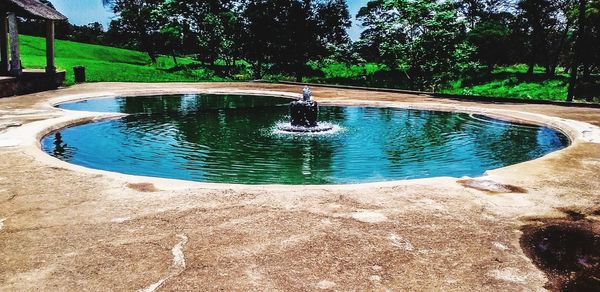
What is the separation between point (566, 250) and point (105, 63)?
140 feet

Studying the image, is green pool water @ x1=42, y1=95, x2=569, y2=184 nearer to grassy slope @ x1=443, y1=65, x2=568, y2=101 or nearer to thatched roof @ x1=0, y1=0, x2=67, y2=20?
thatched roof @ x1=0, y1=0, x2=67, y2=20

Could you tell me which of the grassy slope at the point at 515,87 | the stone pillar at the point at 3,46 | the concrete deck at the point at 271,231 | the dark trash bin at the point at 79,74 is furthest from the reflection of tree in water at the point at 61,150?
the grassy slope at the point at 515,87

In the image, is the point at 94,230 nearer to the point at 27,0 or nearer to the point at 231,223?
the point at 231,223

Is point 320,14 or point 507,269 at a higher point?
point 320,14

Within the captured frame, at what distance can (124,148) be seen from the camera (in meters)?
10.7

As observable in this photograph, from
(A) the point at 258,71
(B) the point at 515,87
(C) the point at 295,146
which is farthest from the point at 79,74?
(B) the point at 515,87

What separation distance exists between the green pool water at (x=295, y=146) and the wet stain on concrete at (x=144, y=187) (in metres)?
1.92

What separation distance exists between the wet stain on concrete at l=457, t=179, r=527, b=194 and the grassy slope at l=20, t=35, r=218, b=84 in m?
26.8

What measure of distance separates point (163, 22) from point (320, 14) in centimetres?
1776

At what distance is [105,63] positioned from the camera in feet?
134

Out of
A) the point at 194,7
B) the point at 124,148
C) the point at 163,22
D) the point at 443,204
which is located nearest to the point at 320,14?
the point at 194,7

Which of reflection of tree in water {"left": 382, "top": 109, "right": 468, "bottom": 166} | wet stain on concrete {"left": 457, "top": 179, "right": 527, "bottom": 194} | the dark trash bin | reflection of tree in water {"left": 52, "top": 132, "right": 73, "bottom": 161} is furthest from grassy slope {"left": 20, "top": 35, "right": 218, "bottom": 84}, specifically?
wet stain on concrete {"left": 457, "top": 179, "right": 527, "bottom": 194}

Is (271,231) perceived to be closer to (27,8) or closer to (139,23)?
(27,8)

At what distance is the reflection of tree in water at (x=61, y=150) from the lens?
9856 millimetres
